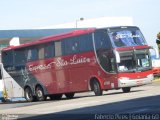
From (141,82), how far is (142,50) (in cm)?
170

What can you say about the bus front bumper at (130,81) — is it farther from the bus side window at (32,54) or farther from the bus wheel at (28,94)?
the bus wheel at (28,94)

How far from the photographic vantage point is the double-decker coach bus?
2825cm

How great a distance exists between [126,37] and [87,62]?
2.43 metres

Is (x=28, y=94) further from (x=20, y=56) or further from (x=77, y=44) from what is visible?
(x=77, y=44)

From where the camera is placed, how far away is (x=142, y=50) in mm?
29219

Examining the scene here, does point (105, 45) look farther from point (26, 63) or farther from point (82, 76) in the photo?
point (26, 63)

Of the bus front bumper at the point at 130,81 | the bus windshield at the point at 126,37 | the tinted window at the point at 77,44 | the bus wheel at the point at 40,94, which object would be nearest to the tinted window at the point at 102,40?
the bus windshield at the point at 126,37

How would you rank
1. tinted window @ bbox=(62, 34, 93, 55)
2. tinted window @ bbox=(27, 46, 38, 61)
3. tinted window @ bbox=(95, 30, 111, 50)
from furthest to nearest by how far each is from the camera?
tinted window @ bbox=(27, 46, 38, 61) → tinted window @ bbox=(62, 34, 93, 55) → tinted window @ bbox=(95, 30, 111, 50)

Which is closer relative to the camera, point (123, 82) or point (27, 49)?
point (123, 82)

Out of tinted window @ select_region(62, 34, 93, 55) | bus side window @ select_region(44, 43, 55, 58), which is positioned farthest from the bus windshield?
bus side window @ select_region(44, 43, 55, 58)

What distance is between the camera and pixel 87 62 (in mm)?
28984

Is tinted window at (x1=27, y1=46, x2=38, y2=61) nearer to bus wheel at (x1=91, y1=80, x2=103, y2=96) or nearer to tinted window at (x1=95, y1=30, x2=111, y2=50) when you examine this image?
bus wheel at (x1=91, y1=80, x2=103, y2=96)

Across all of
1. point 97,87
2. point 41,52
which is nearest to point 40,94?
point 41,52

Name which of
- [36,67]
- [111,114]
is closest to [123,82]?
[36,67]
